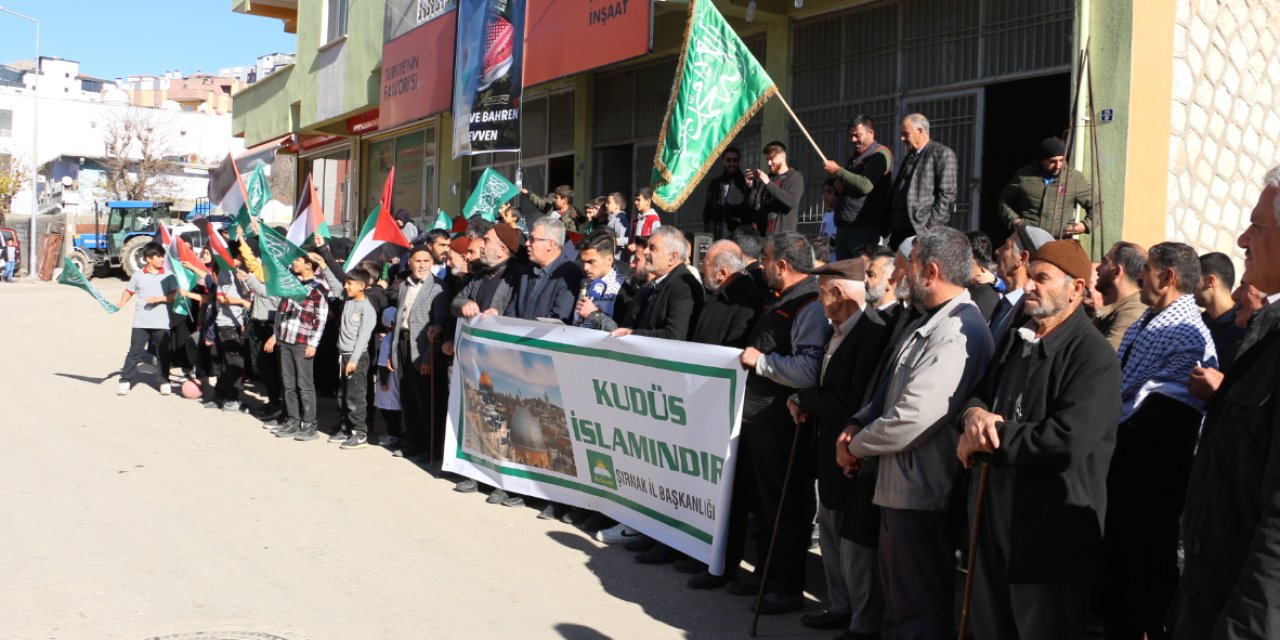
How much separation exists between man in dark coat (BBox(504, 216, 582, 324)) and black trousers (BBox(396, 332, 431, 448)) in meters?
1.67

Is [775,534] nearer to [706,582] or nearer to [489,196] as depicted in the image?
[706,582]

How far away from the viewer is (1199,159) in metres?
9.12

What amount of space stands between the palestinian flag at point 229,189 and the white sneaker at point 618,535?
852 centimetres

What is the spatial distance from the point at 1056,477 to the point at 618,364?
3.34 meters

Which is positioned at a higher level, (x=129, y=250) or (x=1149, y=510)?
(x=129, y=250)

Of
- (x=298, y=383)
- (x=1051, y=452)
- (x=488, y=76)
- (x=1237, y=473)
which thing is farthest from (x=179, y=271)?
(x=1237, y=473)

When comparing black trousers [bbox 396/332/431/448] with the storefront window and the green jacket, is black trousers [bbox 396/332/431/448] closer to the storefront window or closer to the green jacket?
the green jacket

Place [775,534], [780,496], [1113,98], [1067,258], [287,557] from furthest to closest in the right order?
[1113,98] < [287,557] < [780,496] < [775,534] < [1067,258]

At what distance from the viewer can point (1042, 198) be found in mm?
8164

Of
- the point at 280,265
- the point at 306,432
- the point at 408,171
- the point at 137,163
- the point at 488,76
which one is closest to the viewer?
the point at 306,432

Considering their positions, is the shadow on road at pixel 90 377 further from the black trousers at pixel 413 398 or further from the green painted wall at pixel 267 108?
the green painted wall at pixel 267 108

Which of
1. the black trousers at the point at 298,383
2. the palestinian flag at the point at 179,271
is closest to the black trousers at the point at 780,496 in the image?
the black trousers at the point at 298,383

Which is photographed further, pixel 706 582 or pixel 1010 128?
pixel 1010 128

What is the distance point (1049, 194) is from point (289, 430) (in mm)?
7447
